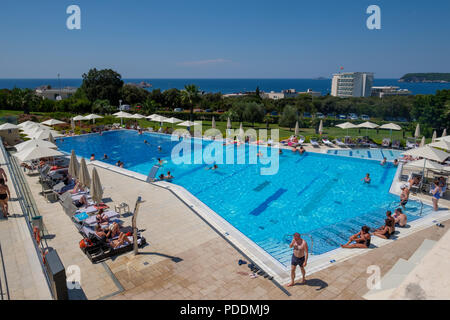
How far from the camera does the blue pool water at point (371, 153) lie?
21062 mm

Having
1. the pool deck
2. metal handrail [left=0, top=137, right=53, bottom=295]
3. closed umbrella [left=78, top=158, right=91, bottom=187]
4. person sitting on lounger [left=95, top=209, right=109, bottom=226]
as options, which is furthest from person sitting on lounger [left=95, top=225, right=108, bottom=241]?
closed umbrella [left=78, top=158, right=91, bottom=187]

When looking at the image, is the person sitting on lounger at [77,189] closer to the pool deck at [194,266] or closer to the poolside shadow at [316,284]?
the pool deck at [194,266]

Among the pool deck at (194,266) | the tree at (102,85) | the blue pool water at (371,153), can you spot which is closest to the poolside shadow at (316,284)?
the pool deck at (194,266)

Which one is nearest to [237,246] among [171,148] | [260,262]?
[260,262]

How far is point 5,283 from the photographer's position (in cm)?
624

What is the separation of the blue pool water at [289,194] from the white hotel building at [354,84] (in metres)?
141

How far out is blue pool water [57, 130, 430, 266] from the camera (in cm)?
1159

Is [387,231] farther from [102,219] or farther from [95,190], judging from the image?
[95,190]

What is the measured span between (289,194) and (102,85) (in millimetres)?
52352

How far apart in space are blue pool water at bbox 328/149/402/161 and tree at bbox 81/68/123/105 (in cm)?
4697

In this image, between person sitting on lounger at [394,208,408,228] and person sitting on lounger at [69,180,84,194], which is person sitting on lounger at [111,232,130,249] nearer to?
person sitting on lounger at [69,180,84,194]

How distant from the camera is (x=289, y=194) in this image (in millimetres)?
15398

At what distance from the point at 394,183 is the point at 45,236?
15.8 metres
